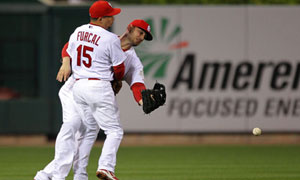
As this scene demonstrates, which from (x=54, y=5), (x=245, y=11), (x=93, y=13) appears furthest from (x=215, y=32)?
(x=93, y=13)

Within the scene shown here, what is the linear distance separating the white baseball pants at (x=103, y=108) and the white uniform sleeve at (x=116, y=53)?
253 millimetres

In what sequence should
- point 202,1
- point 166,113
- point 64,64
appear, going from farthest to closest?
point 202,1, point 166,113, point 64,64

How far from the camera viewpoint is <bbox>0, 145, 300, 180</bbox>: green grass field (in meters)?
10.8

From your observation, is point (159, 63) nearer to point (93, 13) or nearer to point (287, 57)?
point (287, 57)

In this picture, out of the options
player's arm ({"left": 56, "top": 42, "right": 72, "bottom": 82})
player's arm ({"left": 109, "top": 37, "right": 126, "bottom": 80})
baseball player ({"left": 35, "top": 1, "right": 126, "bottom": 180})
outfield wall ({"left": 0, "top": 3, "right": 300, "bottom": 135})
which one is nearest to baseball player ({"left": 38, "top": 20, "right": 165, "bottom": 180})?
player's arm ({"left": 56, "top": 42, "right": 72, "bottom": 82})

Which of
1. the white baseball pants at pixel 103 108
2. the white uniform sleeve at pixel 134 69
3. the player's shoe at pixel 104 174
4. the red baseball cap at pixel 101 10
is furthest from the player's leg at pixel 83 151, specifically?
the red baseball cap at pixel 101 10

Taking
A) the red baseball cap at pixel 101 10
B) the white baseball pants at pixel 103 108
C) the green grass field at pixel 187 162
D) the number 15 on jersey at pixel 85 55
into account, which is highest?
the red baseball cap at pixel 101 10

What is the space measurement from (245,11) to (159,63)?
2.55 metres

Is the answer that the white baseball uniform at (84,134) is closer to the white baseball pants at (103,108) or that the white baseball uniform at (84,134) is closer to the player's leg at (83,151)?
the player's leg at (83,151)

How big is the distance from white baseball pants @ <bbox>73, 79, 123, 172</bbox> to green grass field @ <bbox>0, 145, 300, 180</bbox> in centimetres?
232

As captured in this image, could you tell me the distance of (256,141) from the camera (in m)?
18.9

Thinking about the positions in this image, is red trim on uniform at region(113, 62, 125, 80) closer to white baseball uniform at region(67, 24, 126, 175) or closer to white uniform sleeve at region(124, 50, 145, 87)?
white baseball uniform at region(67, 24, 126, 175)

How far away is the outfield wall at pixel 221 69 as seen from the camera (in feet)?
61.6

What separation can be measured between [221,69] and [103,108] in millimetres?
11084
